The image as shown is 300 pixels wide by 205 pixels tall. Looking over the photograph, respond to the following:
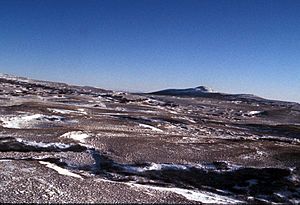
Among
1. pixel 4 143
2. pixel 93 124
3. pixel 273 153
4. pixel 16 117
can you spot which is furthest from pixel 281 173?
pixel 16 117

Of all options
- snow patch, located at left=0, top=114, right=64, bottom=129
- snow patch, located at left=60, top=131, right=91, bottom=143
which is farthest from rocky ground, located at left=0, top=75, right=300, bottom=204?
snow patch, located at left=0, top=114, right=64, bottom=129

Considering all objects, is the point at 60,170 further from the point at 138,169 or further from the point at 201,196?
the point at 201,196

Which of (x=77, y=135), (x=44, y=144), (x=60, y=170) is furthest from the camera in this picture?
(x=77, y=135)

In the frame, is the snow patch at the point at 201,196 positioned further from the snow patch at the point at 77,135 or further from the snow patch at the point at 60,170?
the snow patch at the point at 77,135

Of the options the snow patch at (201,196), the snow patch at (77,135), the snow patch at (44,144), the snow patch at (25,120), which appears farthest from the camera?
the snow patch at (25,120)

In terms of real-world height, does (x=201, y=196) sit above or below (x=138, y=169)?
below

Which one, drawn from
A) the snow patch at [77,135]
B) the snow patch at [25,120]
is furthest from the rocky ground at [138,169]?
the snow patch at [25,120]

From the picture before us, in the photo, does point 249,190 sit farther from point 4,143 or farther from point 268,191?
point 4,143

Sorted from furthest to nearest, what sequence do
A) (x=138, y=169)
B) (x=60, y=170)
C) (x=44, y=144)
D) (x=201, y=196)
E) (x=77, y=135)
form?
1. (x=77, y=135)
2. (x=44, y=144)
3. (x=138, y=169)
4. (x=60, y=170)
5. (x=201, y=196)

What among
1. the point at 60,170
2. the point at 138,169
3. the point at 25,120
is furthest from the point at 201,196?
the point at 25,120

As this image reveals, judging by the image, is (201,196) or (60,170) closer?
(201,196)

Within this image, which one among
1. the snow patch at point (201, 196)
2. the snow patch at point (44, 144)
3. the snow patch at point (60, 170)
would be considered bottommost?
the snow patch at point (201, 196)

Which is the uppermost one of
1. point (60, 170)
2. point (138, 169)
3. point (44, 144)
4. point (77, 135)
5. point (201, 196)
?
point (77, 135)
